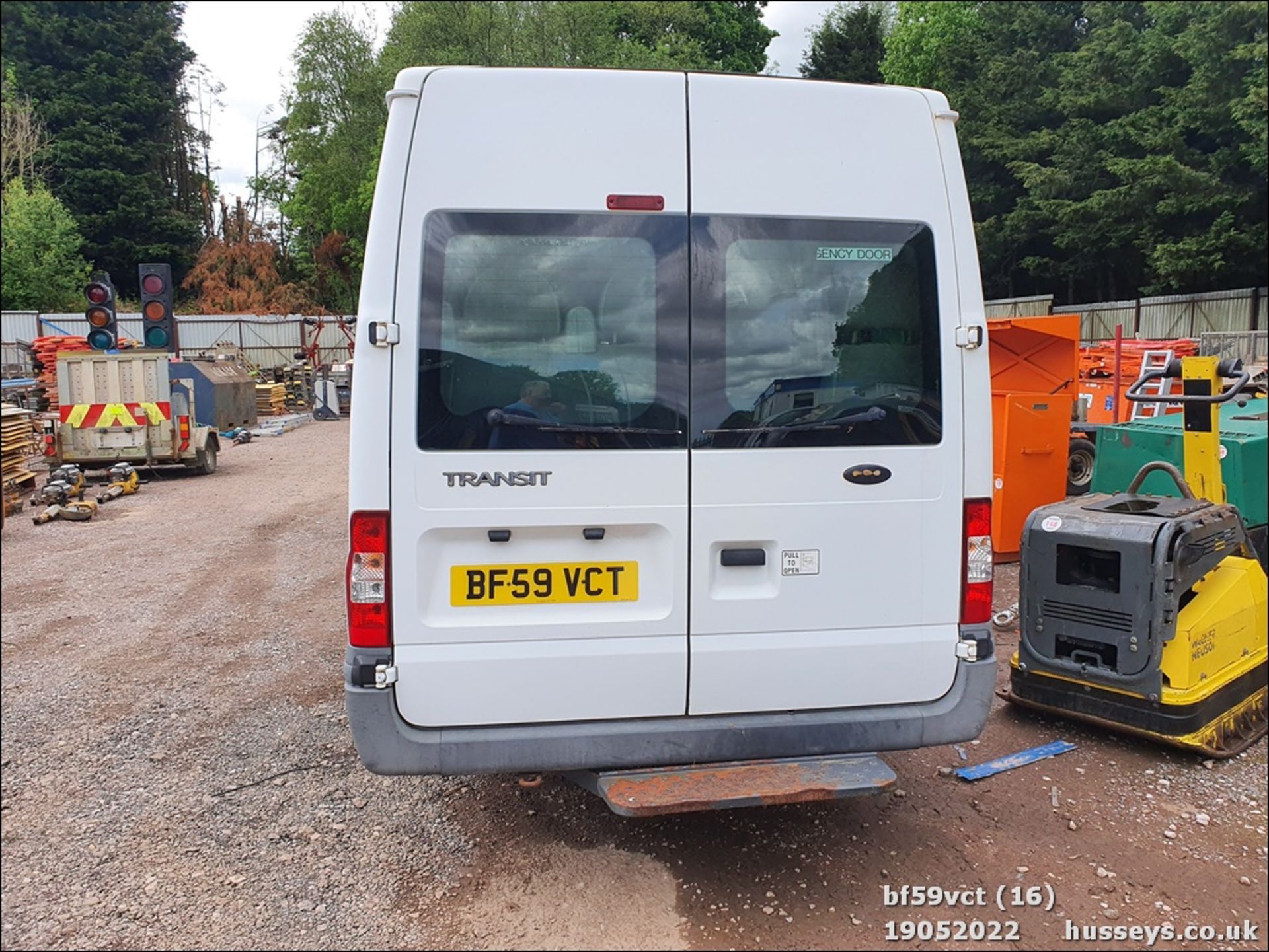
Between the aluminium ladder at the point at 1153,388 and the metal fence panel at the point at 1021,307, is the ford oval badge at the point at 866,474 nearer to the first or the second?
the aluminium ladder at the point at 1153,388

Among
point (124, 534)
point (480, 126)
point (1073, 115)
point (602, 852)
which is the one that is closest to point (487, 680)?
point (602, 852)

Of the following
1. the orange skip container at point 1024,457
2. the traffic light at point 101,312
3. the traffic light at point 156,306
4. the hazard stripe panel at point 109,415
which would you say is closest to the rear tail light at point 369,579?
the orange skip container at point 1024,457

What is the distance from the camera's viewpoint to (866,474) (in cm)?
300

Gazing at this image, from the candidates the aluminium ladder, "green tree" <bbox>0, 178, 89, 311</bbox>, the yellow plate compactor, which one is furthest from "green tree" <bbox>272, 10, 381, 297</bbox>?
the yellow plate compactor

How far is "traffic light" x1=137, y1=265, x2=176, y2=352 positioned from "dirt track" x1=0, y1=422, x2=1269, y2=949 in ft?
18.4

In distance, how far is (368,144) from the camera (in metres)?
32.0

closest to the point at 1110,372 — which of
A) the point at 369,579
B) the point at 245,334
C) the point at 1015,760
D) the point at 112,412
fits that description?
the point at 1015,760

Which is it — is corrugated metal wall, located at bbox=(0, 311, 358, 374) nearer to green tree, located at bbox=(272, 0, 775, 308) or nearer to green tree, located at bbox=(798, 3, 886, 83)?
green tree, located at bbox=(272, 0, 775, 308)

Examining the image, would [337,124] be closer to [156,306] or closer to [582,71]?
[156,306]

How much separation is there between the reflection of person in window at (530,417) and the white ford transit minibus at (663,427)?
2 centimetres

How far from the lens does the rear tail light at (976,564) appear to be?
3086 millimetres

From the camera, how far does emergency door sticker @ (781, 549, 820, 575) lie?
2.99 meters

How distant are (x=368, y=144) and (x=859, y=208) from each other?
3276 centimetres

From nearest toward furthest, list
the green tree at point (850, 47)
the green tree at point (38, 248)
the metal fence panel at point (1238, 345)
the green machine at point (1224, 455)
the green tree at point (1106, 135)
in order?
the green machine at point (1224, 455) → the green tree at point (38, 248) → the metal fence panel at point (1238, 345) → the green tree at point (1106, 135) → the green tree at point (850, 47)
